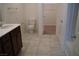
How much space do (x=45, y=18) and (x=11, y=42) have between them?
1.67ft

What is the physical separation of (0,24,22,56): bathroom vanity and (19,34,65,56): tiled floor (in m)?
0.09

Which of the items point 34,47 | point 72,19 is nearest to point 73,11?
point 72,19

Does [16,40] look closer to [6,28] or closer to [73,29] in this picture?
[6,28]

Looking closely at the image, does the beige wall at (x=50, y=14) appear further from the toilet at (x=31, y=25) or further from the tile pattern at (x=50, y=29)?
the toilet at (x=31, y=25)

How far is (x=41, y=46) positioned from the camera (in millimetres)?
1202

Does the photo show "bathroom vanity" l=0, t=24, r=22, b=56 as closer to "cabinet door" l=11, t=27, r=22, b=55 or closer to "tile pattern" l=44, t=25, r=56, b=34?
"cabinet door" l=11, t=27, r=22, b=55

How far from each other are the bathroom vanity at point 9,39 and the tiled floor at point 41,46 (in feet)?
0.28

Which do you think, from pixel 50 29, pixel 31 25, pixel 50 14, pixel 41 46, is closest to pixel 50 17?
pixel 50 14

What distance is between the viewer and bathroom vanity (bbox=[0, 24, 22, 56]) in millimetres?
1121

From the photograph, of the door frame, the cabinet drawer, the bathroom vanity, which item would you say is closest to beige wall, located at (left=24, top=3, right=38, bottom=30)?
the door frame

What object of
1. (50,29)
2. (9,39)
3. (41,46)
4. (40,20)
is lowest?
(41,46)

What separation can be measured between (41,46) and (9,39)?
395mm

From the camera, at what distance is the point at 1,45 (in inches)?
44.0

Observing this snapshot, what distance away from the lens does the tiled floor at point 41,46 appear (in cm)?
118
